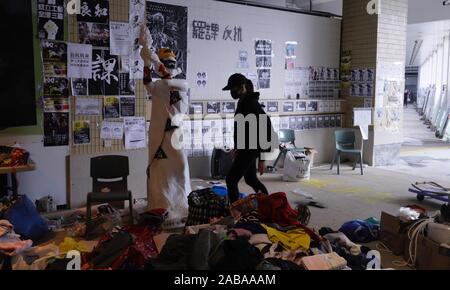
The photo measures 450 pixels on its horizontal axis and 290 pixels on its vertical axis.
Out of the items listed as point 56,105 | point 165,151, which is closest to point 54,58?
point 56,105

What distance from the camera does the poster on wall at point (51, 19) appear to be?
4.74 metres

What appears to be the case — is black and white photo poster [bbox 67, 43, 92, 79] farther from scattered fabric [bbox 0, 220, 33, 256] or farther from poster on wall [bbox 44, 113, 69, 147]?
scattered fabric [bbox 0, 220, 33, 256]

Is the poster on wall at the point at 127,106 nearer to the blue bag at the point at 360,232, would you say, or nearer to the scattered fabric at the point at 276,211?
the scattered fabric at the point at 276,211

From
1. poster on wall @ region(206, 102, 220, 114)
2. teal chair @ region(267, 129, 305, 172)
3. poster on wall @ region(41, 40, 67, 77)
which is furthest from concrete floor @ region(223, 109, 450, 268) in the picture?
poster on wall @ region(41, 40, 67, 77)

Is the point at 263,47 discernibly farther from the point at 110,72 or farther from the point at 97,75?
the point at 97,75

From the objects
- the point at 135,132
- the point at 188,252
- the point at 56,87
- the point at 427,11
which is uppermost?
the point at 427,11

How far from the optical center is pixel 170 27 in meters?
6.30

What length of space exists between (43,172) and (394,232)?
373 centimetres

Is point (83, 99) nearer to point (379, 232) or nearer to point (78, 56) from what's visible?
point (78, 56)

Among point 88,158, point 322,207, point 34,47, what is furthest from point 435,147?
point 34,47

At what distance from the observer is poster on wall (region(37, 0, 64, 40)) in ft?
15.5

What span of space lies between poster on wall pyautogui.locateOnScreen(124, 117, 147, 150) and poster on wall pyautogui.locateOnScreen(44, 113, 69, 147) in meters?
0.70

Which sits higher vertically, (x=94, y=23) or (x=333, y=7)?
(x=333, y=7)
